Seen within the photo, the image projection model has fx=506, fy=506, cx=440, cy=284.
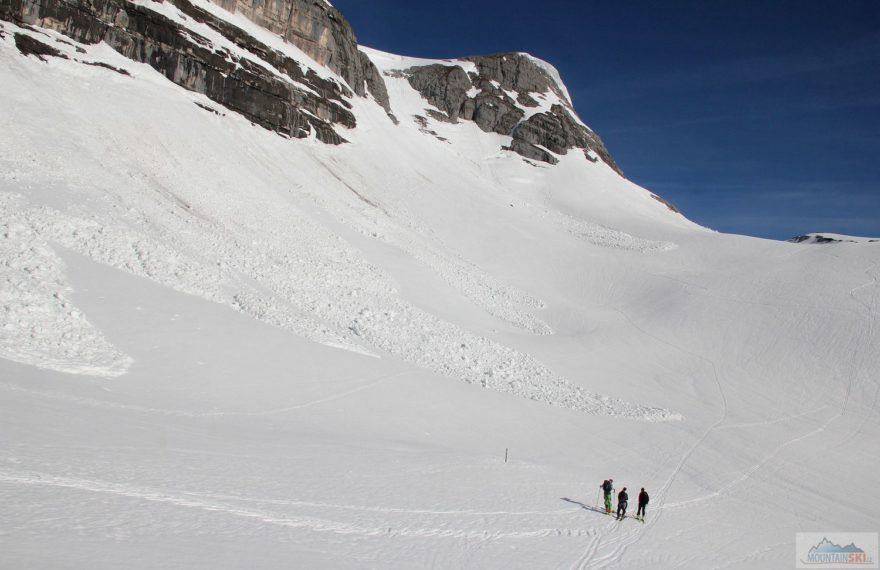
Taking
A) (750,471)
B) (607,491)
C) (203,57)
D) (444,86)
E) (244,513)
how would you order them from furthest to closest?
(444,86)
(203,57)
(750,471)
(607,491)
(244,513)

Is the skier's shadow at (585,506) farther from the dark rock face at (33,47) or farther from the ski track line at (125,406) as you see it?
the dark rock face at (33,47)

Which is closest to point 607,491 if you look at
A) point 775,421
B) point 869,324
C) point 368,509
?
point 368,509

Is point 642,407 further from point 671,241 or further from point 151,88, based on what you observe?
point 151,88

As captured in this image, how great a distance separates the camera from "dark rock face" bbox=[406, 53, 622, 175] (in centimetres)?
10306

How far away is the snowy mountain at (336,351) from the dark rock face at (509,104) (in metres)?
44.7

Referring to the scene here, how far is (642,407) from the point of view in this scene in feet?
83.9

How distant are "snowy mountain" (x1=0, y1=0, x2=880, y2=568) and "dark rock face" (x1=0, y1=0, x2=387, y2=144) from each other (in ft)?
0.90

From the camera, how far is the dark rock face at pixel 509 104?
4058 inches

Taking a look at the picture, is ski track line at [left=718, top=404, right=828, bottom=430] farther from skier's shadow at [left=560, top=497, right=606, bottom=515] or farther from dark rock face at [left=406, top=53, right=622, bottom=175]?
dark rock face at [left=406, top=53, right=622, bottom=175]

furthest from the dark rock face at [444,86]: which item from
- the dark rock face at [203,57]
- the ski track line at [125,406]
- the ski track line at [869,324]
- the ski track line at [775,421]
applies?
the ski track line at [125,406]

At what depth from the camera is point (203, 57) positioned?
5178 centimetres

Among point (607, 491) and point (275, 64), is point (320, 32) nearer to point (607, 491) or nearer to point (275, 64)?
point (275, 64)

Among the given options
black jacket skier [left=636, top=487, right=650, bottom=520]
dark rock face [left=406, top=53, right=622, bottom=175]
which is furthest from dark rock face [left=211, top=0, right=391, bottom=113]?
black jacket skier [left=636, top=487, right=650, bottom=520]

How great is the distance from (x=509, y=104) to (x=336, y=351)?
10329 centimetres
